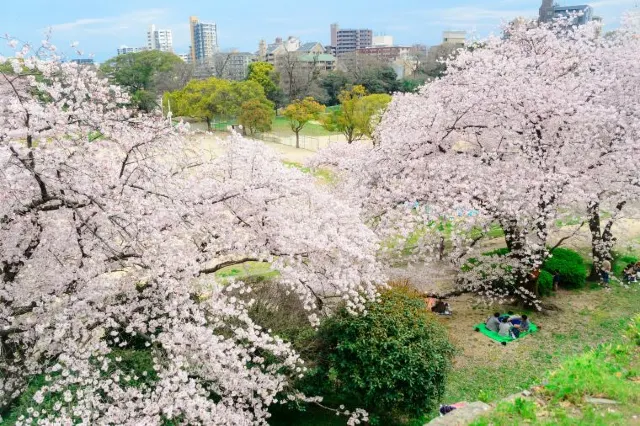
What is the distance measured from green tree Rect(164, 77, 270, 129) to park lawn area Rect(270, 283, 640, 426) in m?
31.4

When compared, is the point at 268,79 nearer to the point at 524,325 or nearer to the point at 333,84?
the point at 333,84

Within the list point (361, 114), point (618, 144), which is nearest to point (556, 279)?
point (618, 144)

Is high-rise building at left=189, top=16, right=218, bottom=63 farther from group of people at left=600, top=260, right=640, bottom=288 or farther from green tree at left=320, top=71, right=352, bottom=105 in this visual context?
group of people at left=600, top=260, right=640, bottom=288

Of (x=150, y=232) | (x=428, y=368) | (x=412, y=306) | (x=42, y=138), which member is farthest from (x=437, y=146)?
(x=42, y=138)

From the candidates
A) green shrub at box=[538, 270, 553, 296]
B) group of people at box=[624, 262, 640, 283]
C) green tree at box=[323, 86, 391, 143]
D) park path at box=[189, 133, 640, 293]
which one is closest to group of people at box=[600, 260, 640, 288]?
group of people at box=[624, 262, 640, 283]

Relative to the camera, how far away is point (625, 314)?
1307 cm

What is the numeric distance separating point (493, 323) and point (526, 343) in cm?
89

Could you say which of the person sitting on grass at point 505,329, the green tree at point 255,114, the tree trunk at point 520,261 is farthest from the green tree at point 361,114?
the person sitting on grass at point 505,329

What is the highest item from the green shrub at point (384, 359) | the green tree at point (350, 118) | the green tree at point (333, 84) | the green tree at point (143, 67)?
the green tree at point (143, 67)

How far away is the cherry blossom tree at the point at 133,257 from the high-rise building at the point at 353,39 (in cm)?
16325

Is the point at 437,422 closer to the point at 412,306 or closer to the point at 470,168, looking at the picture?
the point at 412,306

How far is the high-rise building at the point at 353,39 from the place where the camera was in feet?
536

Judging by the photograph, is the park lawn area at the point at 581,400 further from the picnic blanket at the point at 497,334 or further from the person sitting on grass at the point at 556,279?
the person sitting on grass at the point at 556,279

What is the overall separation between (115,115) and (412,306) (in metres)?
6.13
